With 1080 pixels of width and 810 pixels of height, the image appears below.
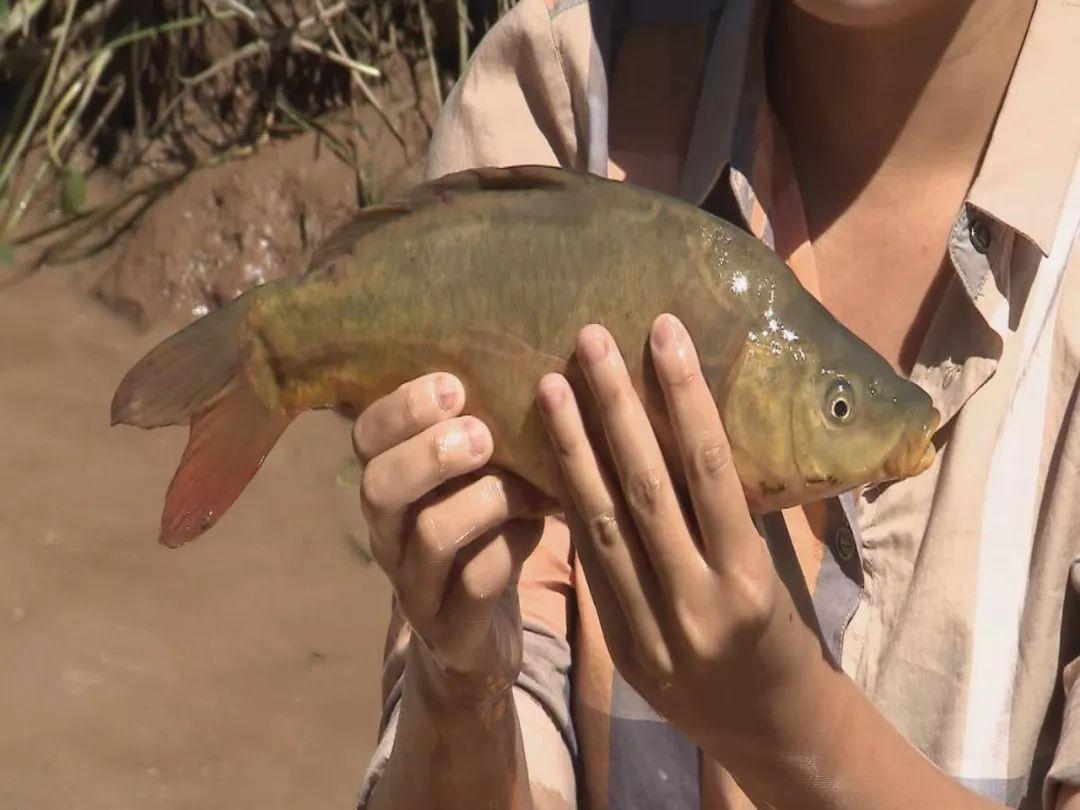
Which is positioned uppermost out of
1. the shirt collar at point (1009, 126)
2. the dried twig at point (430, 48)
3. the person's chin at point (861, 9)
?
the person's chin at point (861, 9)

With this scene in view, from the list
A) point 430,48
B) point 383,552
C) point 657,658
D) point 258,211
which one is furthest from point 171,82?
point 657,658

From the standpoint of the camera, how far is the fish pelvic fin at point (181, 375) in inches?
42.9

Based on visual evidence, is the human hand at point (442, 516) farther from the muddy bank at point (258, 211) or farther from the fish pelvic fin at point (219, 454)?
the muddy bank at point (258, 211)

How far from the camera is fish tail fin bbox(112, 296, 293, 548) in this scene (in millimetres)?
1089

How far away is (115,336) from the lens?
316 centimetres

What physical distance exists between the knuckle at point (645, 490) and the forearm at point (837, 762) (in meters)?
0.23

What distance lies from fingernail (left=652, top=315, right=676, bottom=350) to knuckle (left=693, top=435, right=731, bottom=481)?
73 millimetres

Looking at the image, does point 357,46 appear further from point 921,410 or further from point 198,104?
point 921,410

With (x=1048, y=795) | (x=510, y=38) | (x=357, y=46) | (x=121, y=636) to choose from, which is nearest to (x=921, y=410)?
(x=1048, y=795)

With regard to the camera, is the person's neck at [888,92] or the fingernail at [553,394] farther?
the person's neck at [888,92]

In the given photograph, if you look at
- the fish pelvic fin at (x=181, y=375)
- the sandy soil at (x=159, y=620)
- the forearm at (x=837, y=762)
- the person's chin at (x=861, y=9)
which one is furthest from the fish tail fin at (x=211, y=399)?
the sandy soil at (x=159, y=620)

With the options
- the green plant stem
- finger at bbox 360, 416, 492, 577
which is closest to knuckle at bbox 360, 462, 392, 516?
finger at bbox 360, 416, 492, 577

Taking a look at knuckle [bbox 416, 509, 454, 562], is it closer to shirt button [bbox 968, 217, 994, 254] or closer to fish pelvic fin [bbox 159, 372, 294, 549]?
fish pelvic fin [bbox 159, 372, 294, 549]

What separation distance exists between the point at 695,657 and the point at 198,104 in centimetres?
288
